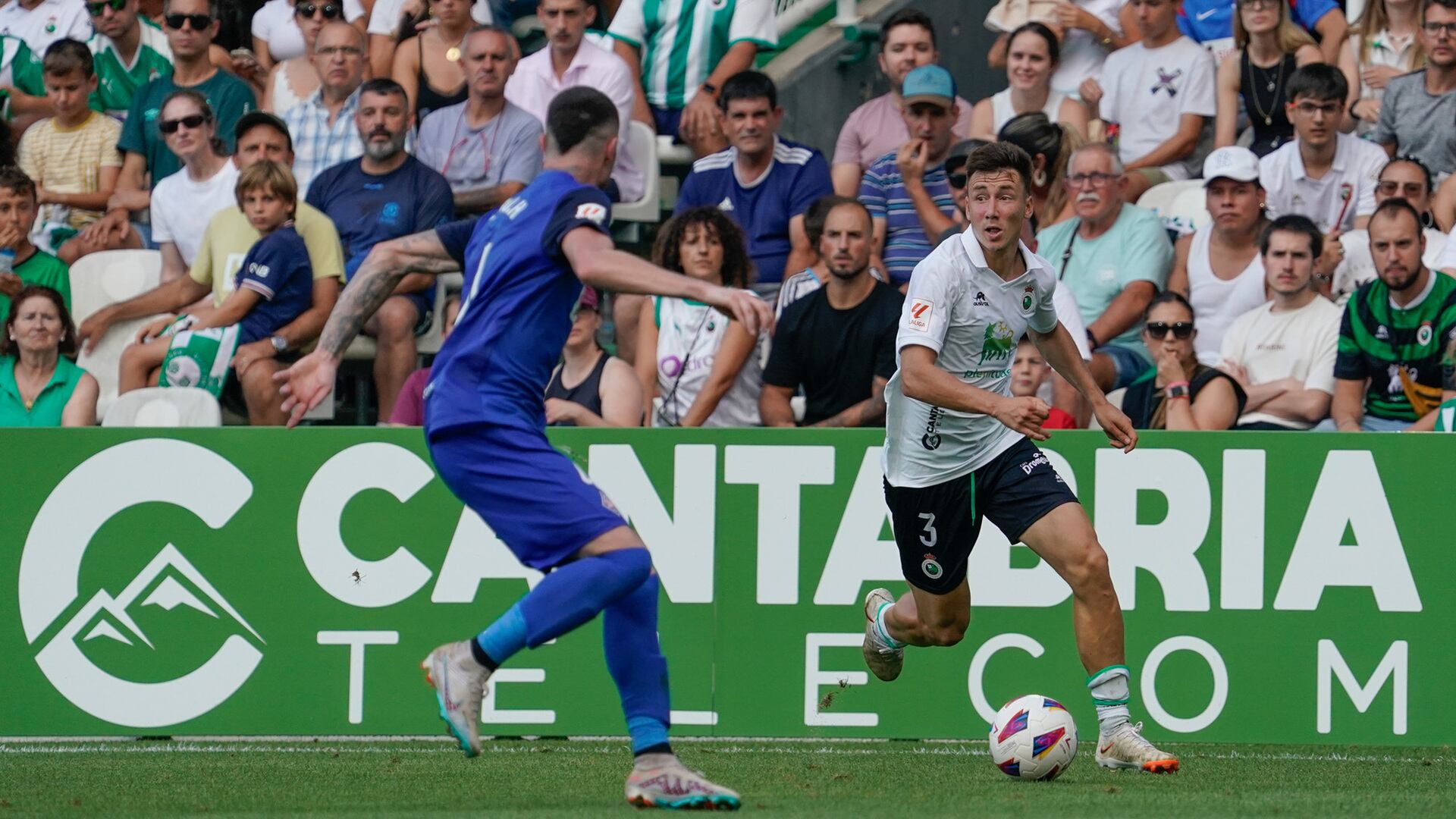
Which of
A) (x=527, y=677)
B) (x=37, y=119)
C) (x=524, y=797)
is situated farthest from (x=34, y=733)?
(x=37, y=119)

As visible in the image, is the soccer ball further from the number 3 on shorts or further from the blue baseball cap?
the blue baseball cap

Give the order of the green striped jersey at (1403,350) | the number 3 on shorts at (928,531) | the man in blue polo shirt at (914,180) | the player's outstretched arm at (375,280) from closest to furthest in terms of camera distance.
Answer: the player's outstretched arm at (375,280), the number 3 on shorts at (928,531), the green striped jersey at (1403,350), the man in blue polo shirt at (914,180)

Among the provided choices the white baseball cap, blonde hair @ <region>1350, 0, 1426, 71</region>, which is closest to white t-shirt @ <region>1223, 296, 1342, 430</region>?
the white baseball cap

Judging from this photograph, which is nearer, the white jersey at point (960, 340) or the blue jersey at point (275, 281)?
the white jersey at point (960, 340)

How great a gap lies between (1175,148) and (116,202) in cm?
709

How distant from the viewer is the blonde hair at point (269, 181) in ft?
34.4

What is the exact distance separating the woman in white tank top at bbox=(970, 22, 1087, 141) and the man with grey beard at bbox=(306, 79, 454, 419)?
3563 millimetres

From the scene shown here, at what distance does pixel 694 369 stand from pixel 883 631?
2.87m

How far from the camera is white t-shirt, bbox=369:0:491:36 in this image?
13.0 m

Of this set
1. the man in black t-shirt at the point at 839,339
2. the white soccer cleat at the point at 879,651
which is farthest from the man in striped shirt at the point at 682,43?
→ the white soccer cleat at the point at 879,651

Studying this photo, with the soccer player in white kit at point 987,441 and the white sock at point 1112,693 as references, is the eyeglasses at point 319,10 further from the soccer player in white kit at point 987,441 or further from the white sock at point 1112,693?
the white sock at point 1112,693

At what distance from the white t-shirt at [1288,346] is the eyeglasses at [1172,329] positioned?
0.35m

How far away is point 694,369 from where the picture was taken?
1012 centimetres

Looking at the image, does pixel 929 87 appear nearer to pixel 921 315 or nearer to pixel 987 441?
pixel 987 441
